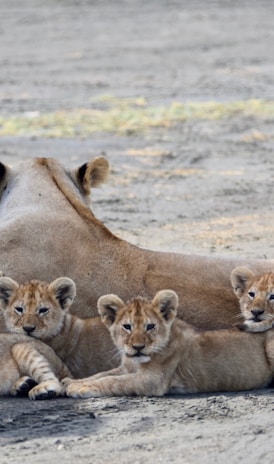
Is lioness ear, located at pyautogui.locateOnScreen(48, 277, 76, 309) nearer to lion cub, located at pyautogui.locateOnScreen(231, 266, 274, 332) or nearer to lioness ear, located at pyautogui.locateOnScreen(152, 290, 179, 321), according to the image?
lioness ear, located at pyautogui.locateOnScreen(152, 290, 179, 321)

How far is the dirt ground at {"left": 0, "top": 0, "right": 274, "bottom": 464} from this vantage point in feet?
23.9

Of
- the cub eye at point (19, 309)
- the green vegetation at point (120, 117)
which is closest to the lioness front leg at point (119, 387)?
the cub eye at point (19, 309)

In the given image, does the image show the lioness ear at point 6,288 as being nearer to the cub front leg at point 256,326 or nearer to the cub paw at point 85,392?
the cub paw at point 85,392

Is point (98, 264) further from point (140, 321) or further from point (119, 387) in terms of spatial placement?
point (119, 387)

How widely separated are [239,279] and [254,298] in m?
0.15

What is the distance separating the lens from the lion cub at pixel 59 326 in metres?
8.41

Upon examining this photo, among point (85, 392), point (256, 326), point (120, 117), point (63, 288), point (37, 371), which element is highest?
point (120, 117)

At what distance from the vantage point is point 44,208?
30.7 ft

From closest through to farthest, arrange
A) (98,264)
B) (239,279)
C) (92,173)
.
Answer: (239,279), (98,264), (92,173)

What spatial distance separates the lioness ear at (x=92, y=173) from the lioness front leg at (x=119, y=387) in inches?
89.1

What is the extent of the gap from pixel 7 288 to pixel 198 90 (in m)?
14.3

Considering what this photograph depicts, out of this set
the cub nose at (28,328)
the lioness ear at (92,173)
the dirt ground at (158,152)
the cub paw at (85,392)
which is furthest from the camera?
the lioness ear at (92,173)

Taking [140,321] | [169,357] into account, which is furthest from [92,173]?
[169,357]

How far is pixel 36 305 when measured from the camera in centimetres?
845
